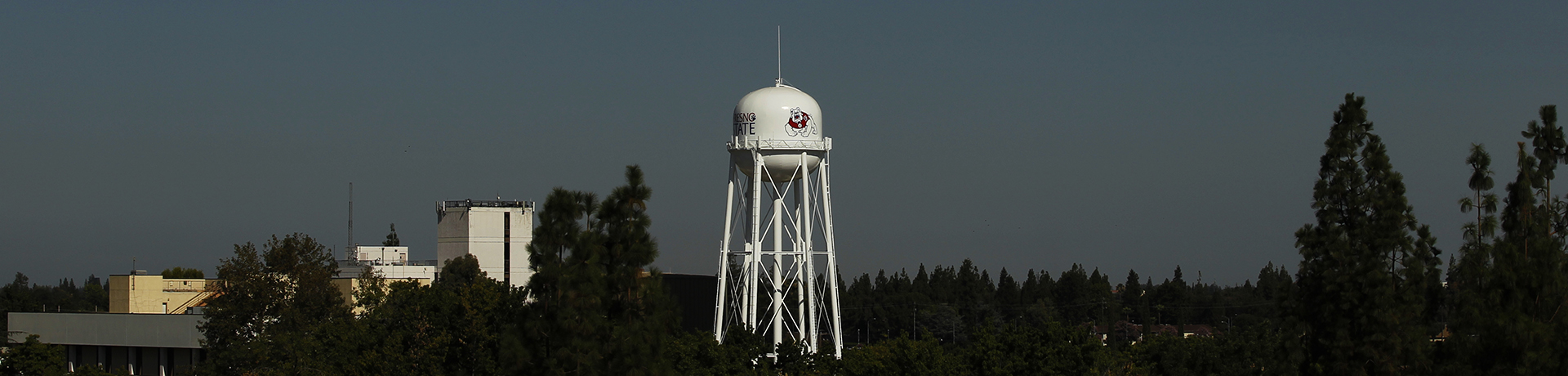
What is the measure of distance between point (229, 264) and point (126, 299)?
34823 millimetres

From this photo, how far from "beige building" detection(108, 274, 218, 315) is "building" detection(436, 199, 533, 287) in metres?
30.8

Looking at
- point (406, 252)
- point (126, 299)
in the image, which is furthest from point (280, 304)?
point (406, 252)

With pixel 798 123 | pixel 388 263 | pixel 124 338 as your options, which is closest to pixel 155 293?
pixel 124 338

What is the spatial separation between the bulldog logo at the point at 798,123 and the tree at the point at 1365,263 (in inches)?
698

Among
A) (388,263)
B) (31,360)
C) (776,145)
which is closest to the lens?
(776,145)

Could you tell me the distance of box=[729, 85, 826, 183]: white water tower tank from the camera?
51.2 meters

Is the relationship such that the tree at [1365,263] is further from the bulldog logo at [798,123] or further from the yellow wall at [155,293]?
the yellow wall at [155,293]

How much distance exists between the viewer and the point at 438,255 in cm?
11988

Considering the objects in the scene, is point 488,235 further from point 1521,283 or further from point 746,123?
point 1521,283

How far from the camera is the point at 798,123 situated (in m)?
51.3

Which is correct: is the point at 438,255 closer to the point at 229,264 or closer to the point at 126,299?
the point at 126,299

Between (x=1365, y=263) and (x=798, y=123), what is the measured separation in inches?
764

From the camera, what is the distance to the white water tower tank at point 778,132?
51.2m

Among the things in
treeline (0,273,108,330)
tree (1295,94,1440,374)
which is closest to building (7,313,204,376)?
treeline (0,273,108,330)
